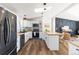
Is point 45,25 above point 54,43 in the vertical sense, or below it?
above

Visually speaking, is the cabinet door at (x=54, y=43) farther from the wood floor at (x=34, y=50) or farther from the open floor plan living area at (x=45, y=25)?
the wood floor at (x=34, y=50)

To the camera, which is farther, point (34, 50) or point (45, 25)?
point (45, 25)

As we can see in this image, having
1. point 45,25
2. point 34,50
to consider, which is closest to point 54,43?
point 45,25

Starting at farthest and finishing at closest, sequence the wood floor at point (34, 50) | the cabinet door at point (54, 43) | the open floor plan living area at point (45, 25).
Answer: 1. the cabinet door at point (54, 43)
2. the wood floor at point (34, 50)
3. the open floor plan living area at point (45, 25)

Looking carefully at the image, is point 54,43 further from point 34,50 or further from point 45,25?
point 34,50

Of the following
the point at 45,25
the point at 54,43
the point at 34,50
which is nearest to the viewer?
the point at 34,50

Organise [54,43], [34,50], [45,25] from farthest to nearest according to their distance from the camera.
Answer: [45,25] < [54,43] < [34,50]

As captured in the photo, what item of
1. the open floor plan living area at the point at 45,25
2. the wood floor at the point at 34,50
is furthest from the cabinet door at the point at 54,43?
the wood floor at the point at 34,50

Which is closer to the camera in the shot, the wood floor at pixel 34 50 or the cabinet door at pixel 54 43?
the wood floor at pixel 34 50

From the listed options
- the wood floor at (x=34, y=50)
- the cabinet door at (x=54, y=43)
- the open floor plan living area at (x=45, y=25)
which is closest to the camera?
the open floor plan living area at (x=45, y=25)

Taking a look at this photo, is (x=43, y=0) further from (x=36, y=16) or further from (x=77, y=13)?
(x=36, y=16)

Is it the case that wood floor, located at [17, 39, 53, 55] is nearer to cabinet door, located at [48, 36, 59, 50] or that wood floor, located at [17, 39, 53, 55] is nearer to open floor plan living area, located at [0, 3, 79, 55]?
open floor plan living area, located at [0, 3, 79, 55]

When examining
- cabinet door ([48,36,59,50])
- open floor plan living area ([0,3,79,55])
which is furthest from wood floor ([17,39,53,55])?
cabinet door ([48,36,59,50])

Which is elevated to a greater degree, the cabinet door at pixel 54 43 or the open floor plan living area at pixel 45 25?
the open floor plan living area at pixel 45 25
